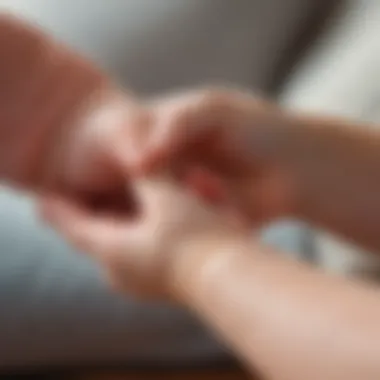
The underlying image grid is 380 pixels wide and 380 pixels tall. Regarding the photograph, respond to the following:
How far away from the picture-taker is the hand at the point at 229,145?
0.73 metres

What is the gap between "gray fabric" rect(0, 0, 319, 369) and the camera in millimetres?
840

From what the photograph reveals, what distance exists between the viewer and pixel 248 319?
595 millimetres

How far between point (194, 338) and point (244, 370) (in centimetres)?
5

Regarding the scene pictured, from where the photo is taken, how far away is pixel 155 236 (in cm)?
68

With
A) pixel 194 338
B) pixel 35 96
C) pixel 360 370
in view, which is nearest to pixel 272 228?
pixel 194 338

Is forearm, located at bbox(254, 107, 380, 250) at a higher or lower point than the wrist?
higher

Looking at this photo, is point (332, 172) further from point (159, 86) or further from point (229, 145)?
point (159, 86)

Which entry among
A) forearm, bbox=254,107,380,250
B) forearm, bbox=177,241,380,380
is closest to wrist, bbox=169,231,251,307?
forearm, bbox=177,241,380,380

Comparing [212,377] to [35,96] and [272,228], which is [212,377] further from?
[35,96]

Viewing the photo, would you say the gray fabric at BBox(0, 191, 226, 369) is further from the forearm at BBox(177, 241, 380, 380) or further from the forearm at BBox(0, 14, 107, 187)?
the forearm at BBox(177, 241, 380, 380)

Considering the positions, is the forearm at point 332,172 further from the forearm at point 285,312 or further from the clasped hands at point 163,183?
the forearm at point 285,312

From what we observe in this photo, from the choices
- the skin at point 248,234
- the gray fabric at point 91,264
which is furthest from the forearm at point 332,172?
the gray fabric at point 91,264

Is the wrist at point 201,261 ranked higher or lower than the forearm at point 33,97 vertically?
lower

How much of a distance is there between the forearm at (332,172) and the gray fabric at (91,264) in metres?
0.11
